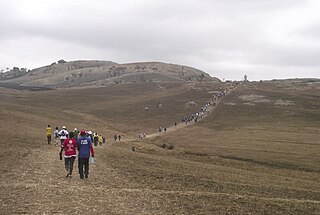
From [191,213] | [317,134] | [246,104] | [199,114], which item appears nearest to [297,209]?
[191,213]

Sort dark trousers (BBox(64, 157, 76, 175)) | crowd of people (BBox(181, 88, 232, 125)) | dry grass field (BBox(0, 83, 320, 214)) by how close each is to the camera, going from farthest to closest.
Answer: crowd of people (BBox(181, 88, 232, 125)), dark trousers (BBox(64, 157, 76, 175)), dry grass field (BBox(0, 83, 320, 214))

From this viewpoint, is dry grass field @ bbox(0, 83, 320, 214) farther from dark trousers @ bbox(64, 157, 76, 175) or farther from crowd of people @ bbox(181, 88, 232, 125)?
crowd of people @ bbox(181, 88, 232, 125)

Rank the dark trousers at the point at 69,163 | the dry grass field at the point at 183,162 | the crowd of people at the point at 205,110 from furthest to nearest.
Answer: the crowd of people at the point at 205,110, the dark trousers at the point at 69,163, the dry grass field at the point at 183,162

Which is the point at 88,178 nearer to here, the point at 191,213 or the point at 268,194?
the point at 191,213

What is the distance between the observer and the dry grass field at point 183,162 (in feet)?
65.8

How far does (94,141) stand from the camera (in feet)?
186

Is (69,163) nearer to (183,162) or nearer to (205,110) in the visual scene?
(183,162)

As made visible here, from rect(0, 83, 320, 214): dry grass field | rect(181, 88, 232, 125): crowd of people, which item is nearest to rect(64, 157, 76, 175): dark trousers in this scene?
rect(0, 83, 320, 214): dry grass field

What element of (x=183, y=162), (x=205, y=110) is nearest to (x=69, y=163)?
(x=183, y=162)

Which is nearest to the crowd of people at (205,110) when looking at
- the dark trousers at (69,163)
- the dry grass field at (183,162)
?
the dry grass field at (183,162)

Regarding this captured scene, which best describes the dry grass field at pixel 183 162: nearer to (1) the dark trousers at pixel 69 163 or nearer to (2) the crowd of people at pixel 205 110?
(1) the dark trousers at pixel 69 163

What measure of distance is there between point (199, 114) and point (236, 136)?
3672 cm

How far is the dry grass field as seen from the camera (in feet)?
65.8

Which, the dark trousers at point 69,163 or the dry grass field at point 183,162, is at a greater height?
the dark trousers at point 69,163
